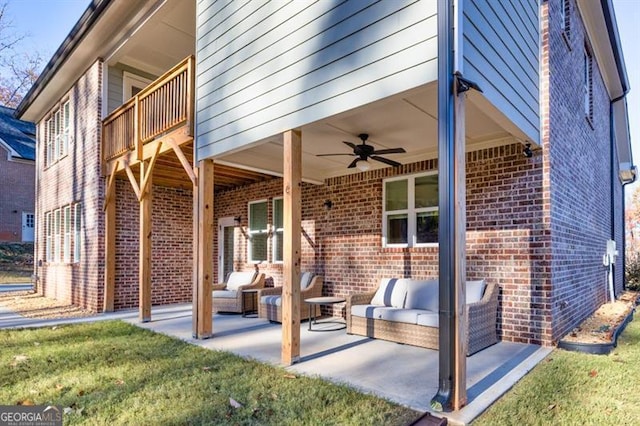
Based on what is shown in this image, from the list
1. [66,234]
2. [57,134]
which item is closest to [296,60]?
[66,234]

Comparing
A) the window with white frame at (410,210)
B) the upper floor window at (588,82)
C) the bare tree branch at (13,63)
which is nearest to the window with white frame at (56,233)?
the window with white frame at (410,210)

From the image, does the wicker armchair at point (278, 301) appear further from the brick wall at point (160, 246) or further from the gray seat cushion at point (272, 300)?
the brick wall at point (160, 246)

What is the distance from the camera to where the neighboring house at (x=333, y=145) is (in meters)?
4.04

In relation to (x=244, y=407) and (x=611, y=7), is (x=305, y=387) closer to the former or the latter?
(x=244, y=407)

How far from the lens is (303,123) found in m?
4.36

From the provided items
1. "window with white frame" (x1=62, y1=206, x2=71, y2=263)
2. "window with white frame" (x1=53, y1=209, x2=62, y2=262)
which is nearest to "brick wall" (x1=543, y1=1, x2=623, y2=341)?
"window with white frame" (x1=62, y1=206, x2=71, y2=263)

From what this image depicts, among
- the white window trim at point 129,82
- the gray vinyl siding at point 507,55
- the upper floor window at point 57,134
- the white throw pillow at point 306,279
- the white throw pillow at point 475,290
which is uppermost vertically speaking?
the white window trim at point 129,82

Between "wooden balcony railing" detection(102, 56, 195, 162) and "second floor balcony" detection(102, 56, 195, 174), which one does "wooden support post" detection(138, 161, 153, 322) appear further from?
"wooden balcony railing" detection(102, 56, 195, 162)

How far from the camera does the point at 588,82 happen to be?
25.9ft

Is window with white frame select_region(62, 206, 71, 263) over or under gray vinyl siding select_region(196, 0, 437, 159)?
under

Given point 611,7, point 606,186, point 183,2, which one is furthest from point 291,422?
point 606,186

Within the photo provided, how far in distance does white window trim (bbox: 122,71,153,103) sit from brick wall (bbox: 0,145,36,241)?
16.1m

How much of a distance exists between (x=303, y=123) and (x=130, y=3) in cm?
515

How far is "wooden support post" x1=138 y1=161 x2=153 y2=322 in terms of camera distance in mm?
6977
